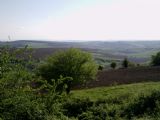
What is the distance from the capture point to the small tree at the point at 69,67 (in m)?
41.1

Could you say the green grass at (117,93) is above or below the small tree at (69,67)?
below

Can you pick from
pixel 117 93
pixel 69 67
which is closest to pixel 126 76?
pixel 69 67

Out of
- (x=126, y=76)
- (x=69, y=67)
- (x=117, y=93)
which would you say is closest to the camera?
(x=117, y=93)

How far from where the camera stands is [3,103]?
963 cm

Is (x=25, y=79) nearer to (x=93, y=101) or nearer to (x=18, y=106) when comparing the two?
(x=18, y=106)

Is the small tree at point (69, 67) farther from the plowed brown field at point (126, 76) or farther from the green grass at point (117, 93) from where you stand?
the plowed brown field at point (126, 76)

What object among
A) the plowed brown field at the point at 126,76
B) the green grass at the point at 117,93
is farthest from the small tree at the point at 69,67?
the plowed brown field at the point at 126,76

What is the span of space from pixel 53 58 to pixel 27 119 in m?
32.0

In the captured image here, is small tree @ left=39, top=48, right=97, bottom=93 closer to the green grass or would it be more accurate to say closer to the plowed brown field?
the green grass

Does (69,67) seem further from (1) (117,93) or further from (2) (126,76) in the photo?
(2) (126,76)

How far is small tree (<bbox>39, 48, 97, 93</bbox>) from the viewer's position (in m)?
41.1

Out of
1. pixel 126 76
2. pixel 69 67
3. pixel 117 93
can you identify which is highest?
pixel 69 67

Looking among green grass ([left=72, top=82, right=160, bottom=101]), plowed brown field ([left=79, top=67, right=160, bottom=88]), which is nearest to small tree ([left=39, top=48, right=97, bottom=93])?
green grass ([left=72, top=82, right=160, bottom=101])

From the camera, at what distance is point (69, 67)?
41.4 m
